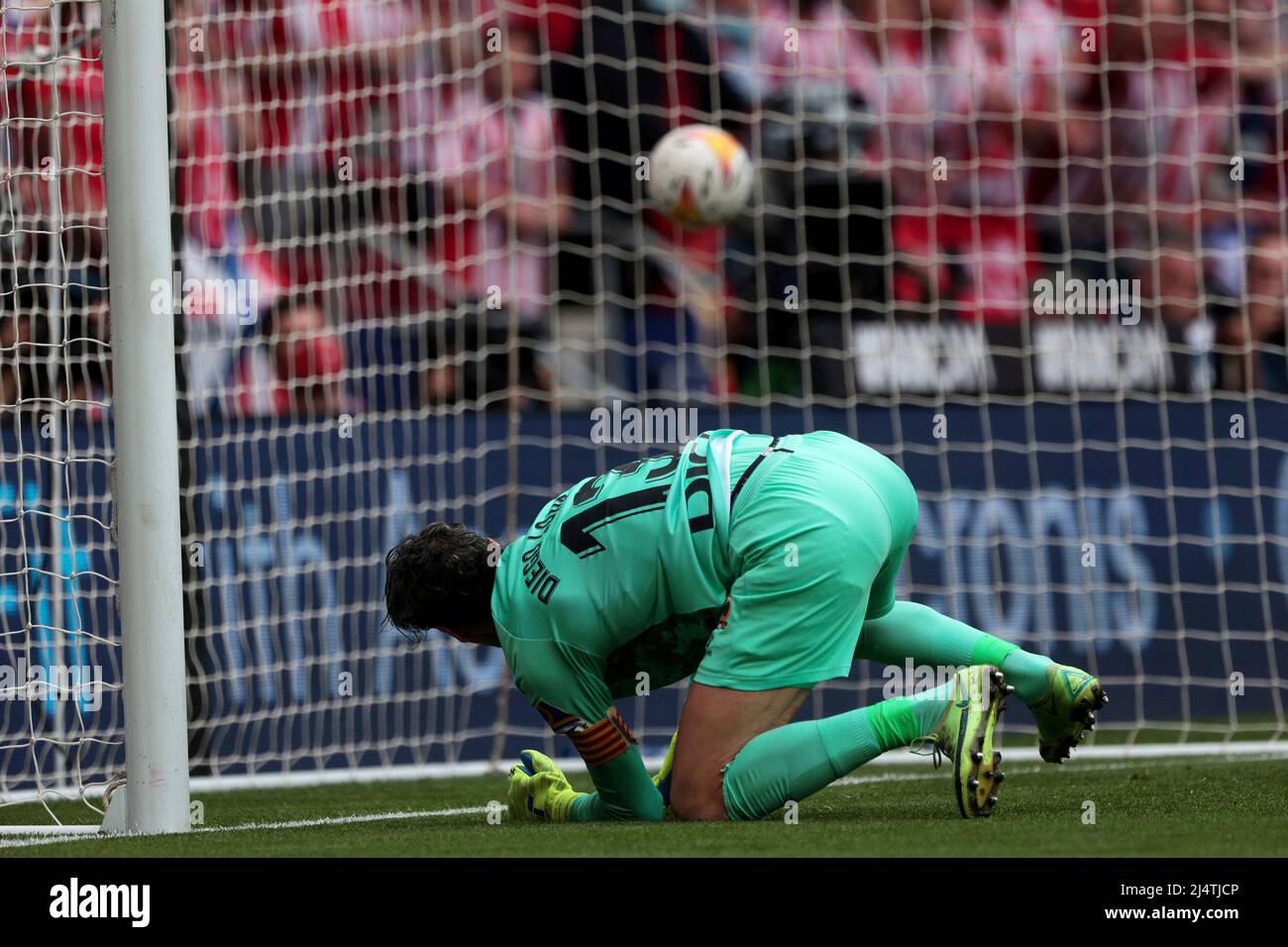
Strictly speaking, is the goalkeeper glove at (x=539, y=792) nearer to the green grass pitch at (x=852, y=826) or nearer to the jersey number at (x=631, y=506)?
the green grass pitch at (x=852, y=826)

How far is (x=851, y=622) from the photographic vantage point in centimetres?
406

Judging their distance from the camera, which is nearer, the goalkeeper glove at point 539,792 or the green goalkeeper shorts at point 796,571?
the green goalkeeper shorts at point 796,571

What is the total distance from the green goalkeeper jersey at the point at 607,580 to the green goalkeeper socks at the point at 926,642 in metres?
0.58

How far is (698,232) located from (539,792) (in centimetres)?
466

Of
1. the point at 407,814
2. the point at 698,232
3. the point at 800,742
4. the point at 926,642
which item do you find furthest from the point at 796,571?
the point at 698,232

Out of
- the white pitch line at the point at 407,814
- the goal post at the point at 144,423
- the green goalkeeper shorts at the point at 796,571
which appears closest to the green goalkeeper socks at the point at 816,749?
the green goalkeeper shorts at the point at 796,571

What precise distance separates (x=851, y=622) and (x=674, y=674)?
0.57m

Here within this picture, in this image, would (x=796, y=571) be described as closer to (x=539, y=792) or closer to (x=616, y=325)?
(x=539, y=792)

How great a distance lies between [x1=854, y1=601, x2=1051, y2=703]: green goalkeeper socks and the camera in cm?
445

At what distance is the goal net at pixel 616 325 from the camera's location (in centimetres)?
636

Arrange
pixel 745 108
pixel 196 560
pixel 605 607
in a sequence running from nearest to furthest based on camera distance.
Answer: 1. pixel 605 607
2. pixel 196 560
3. pixel 745 108

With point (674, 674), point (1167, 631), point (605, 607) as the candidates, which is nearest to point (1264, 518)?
point (1167, 631)

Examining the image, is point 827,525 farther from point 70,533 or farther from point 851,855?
point 70,533

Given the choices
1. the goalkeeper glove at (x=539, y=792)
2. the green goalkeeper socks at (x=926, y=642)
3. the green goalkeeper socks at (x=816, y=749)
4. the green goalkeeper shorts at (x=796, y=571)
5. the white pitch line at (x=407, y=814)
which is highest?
the green goalkeeper shorts at (x=796, y=571)
